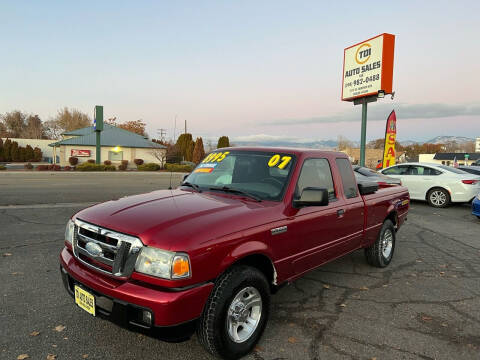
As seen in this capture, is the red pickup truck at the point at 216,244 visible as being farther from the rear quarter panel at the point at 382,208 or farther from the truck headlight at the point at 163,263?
the rear quarter panel at the point at 382,208

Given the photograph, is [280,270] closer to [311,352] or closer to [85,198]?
[311,352]

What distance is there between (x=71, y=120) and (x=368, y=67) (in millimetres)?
77844

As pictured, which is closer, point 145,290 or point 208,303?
point 145,290

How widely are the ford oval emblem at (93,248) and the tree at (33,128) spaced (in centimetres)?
8791

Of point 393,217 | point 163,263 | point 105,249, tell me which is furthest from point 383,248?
point 105,249

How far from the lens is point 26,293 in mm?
3816

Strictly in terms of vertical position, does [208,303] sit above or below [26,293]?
above

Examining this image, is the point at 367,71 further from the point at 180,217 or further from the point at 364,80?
the point at 180,217

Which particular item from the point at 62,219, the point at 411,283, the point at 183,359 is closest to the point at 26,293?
Answer: the point at 183,359

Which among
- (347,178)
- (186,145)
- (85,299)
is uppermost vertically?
(186,145)

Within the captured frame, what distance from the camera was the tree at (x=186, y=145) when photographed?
50.0 m

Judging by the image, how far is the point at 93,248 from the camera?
8.50 feet

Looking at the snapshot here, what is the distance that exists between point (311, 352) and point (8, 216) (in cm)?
813

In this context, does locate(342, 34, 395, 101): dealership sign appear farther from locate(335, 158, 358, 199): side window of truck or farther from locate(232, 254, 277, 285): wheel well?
locate(232, 254, 277, 285): wheel well
